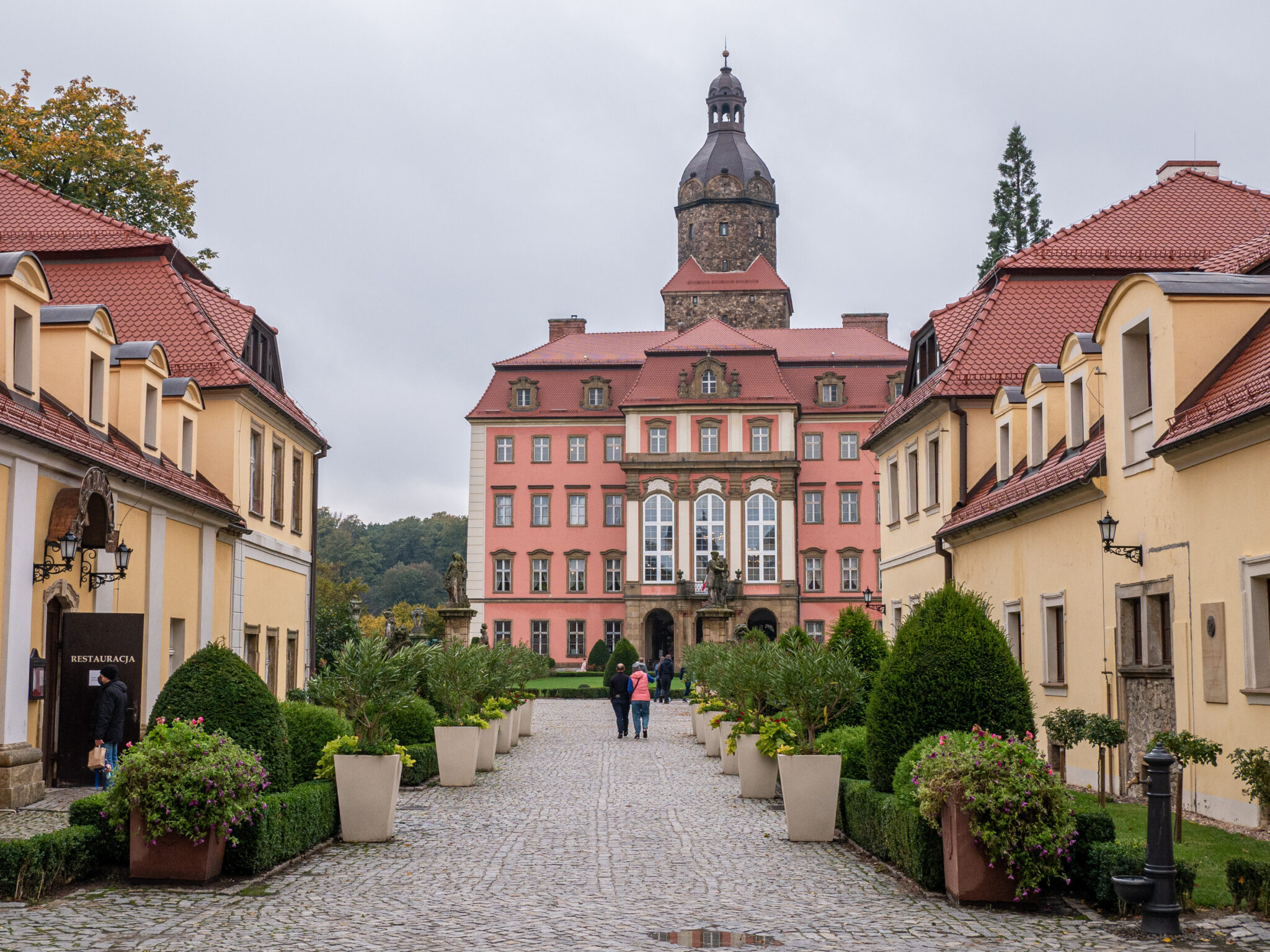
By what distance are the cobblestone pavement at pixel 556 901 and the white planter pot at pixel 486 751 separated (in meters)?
5.35

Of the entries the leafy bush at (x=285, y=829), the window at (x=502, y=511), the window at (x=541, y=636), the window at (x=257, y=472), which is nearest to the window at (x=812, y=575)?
the window at (x=541, y=636)

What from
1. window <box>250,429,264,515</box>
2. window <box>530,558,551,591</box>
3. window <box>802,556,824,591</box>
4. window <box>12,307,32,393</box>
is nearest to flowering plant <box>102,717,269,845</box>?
window <box>12,307,32,393</box>

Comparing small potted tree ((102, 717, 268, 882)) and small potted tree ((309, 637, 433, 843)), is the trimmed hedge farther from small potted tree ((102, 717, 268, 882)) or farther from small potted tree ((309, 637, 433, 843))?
small potted tree ((102, 717, 268, 882))

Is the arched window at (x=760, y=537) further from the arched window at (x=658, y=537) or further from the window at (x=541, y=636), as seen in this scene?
the window at (x=541, y=636)

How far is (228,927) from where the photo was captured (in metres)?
8.43

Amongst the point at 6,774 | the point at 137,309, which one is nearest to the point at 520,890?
the point at 6,774

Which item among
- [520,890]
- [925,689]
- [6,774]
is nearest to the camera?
[520,890]

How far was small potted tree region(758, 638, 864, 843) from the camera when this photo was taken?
12836mm

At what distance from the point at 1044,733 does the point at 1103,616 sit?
3.43m

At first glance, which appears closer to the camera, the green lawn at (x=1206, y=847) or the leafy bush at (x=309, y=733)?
the green lawn at (x=1206, y=847)

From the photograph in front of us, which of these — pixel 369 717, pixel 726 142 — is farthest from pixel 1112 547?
pixel 726 142

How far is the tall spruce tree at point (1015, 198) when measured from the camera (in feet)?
144

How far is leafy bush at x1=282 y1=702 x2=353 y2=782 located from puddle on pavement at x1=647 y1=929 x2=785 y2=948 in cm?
584

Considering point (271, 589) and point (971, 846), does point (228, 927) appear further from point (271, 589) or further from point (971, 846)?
point (271, 589)
